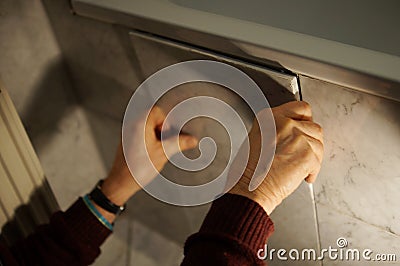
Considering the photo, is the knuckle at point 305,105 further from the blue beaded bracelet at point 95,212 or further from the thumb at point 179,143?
the blue beaded bracelet at point 95,212

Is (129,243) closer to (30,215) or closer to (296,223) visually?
(30,215)

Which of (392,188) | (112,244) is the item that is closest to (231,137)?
(392,188)

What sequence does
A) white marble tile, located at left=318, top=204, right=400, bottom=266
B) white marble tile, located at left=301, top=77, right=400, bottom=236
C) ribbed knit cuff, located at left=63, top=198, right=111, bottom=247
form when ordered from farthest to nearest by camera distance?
ribbed knit cuff, located at left=63, top=198, right=111, bottom=247 < white marble tile, located at left=318, top=204, right=400, bottom=266 < white marble tile, located at left=301, top=77, right=400, bottom=236

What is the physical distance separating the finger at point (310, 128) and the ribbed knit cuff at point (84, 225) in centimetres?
41

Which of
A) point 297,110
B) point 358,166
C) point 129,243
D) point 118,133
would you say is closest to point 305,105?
point 297,110

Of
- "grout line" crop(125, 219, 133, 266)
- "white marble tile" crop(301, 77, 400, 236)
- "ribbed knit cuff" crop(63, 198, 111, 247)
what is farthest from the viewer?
"grout line" crop(125, 219, 133, 266)

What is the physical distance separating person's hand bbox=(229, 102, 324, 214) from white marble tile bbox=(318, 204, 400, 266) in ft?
0.45

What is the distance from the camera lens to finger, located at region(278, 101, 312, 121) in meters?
0.77

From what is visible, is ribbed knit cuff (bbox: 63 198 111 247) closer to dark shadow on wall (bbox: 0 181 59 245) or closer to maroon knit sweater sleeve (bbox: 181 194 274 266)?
dark shadow on wall (bbox: 0 181 59 245)

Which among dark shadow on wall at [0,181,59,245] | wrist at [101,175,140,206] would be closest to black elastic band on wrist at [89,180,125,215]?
wrist at [101,175,140,206]

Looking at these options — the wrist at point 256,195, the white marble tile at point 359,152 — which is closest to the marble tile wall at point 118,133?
the white marble tile at point 359,152

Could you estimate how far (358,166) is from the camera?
31.4 inches

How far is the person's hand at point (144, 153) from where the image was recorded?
0.98 meters

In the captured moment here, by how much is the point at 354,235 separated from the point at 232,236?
0.24 metres
